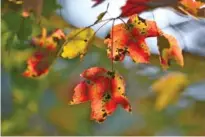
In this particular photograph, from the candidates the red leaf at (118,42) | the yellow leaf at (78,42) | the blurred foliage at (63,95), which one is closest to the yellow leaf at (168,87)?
the blurred foliage at (63,95)

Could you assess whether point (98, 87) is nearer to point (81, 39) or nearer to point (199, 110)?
point (81, 39)

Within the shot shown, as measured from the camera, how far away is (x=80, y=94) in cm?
104

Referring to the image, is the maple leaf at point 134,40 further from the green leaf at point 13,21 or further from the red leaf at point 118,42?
the green leaf at point 13,21

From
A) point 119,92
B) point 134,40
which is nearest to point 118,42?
point 134,40

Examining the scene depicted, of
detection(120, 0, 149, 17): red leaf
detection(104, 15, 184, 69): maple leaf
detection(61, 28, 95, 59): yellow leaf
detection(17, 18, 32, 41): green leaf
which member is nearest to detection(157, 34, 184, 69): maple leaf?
detection(104, 15, 184, 69): maple leaf

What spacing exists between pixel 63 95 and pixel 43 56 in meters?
0.14

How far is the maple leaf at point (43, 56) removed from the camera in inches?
41.6

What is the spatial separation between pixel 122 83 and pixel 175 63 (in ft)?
0.56

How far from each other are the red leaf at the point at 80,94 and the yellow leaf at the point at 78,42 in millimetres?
94

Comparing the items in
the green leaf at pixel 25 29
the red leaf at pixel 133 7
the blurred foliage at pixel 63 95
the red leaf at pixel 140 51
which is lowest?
the blurred foliage at pixel 63 95

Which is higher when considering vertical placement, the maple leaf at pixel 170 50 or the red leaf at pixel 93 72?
the maple leaf at pixel 170 50

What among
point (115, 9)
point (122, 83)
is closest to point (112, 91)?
point (122, 83)

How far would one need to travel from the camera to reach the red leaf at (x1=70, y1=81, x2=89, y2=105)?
1.04 metres

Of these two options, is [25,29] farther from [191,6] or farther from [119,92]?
[191,6]
